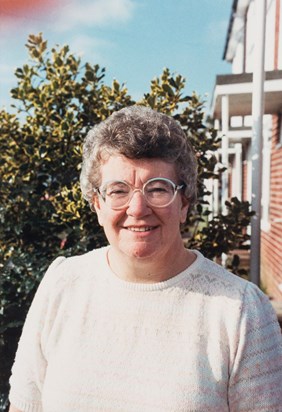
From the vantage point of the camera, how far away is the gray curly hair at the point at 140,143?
1828 millimetres

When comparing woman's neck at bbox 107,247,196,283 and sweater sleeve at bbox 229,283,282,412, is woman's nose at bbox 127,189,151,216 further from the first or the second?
sweater sleeve at bbox 229,283,282,412

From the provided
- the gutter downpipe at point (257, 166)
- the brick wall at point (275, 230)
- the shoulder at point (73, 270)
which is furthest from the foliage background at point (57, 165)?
Answer: the brick wall at point (275, 230)

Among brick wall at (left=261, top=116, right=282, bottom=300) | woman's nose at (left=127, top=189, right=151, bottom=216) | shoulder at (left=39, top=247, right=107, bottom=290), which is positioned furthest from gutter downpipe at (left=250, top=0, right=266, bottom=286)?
brick wall at (left=261, top=116, right=282, bottom=300)

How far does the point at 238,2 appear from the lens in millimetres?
12992

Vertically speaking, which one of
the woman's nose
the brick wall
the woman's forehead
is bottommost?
the brick wall

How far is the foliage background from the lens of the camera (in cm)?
397

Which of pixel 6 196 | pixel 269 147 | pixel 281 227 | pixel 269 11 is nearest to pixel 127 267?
pixel 6 196

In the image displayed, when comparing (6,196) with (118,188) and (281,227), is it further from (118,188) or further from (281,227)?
(281,227)

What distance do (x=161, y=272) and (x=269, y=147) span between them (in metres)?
7.91

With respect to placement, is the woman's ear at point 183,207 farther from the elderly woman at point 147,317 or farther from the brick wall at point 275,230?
the brick wall at point 275,230

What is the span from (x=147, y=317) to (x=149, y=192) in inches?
17.2

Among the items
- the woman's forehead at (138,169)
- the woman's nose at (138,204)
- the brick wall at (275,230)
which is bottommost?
the brick wall at (275,230)

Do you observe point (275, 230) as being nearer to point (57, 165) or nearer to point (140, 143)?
point (57, 165)

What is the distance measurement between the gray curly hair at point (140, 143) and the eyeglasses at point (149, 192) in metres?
0.07
